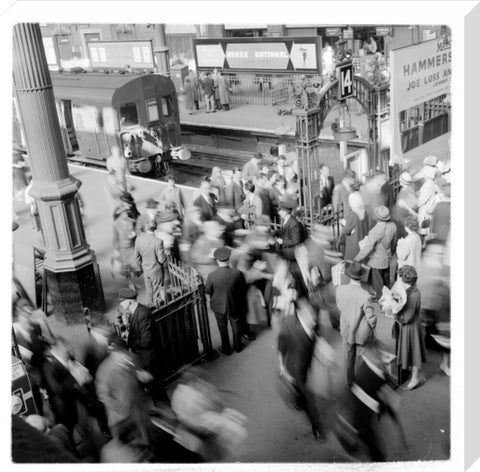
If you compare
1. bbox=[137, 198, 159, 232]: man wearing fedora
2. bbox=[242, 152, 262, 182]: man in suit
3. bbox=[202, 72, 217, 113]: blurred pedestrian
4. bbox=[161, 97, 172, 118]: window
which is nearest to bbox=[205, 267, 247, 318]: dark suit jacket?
bbox=[137, 198, 159, 232]: man wearing fedora

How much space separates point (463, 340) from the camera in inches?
231

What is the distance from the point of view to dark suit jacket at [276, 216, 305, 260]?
677 cm

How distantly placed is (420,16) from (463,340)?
3043 mm

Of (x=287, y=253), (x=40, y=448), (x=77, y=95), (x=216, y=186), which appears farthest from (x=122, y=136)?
(x=40, y=448)

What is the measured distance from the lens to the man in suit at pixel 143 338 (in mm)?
5504

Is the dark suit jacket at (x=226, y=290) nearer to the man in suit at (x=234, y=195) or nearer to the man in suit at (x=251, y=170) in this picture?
the man in suit at (x=234, y=195)

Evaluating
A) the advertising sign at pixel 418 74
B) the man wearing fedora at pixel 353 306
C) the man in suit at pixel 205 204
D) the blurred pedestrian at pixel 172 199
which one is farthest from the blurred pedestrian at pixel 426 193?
the blurred pedestrian at pixel 172 199

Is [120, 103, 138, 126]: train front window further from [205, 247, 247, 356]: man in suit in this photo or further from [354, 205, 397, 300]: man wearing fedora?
[354, 205, 397, 300]: man wearing fedora

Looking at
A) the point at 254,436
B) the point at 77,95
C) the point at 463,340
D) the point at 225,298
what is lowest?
the point at 254,436

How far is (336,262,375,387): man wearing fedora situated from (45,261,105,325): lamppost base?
2.84 m

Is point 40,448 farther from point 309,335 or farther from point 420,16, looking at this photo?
point 420,16

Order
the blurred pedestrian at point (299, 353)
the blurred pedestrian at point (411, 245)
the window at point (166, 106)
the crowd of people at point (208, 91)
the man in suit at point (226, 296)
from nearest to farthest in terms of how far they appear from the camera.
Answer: the blurred pedestrian at point (299, 353) < the man in suit at point (226, 296) < the blurred pedestrian at point (411, 245) < the crowd of people at point (208, 91) < the window at point (166, 106)

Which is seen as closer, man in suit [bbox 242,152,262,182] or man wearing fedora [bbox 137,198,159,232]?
man wearing fedora [bbox 137,198,159,232]

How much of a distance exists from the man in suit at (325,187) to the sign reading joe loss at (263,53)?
1.28m
